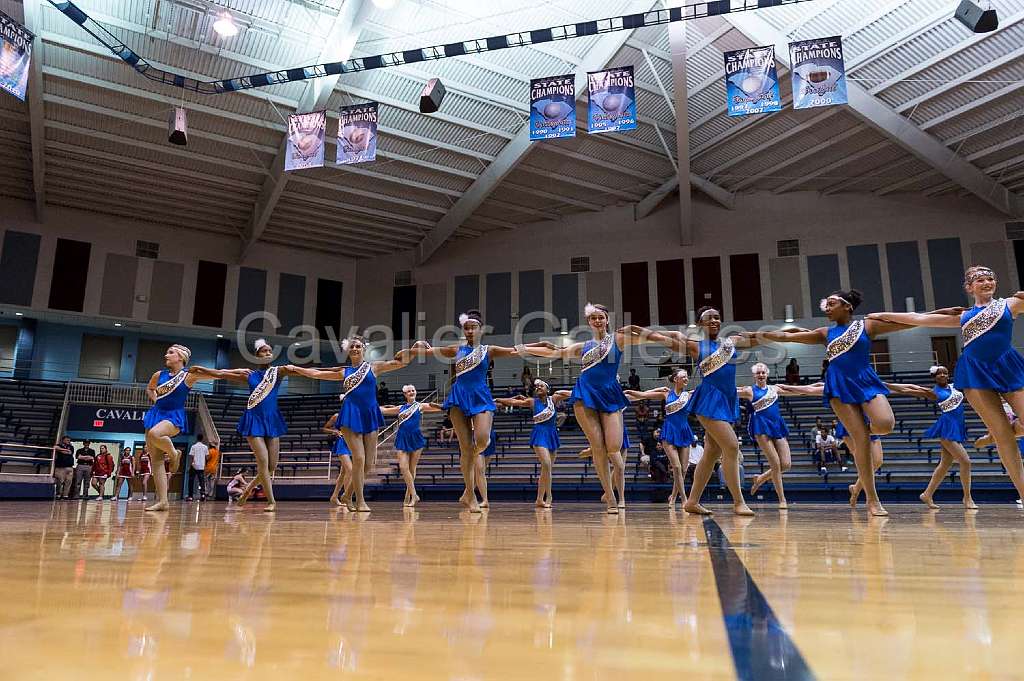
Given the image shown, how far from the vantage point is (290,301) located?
2461 cm

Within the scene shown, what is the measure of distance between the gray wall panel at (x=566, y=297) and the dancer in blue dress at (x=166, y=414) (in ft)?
57.4

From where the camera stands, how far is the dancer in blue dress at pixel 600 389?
16.9 feet

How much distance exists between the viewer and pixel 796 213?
21.9m

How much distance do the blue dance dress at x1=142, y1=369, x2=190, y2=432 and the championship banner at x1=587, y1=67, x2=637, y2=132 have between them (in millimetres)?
9153

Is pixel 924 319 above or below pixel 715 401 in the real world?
above

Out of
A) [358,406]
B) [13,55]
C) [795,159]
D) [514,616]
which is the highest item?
[795,159]

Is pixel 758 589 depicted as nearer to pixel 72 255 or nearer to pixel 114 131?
pixel 114 131

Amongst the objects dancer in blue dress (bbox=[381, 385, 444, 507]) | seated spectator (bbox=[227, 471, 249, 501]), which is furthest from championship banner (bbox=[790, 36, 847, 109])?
seated spectator (bbox=[227, 471, 249, 501])

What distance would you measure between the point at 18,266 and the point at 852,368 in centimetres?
2397

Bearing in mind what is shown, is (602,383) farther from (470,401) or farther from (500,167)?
(500,167)

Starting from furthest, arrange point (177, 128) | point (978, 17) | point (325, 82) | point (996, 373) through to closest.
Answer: point (325, 82), point (177, 128), point (978, 17), point (996, 373)

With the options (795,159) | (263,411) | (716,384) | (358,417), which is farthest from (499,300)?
(716,384)

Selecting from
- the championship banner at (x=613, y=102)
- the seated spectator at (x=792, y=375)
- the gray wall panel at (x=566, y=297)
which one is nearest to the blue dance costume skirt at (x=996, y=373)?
the championship banner at (x=613, y=102)

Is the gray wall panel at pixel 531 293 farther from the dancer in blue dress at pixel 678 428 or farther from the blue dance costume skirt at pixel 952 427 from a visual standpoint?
the blue dance costume skirt at pixel 952 427
